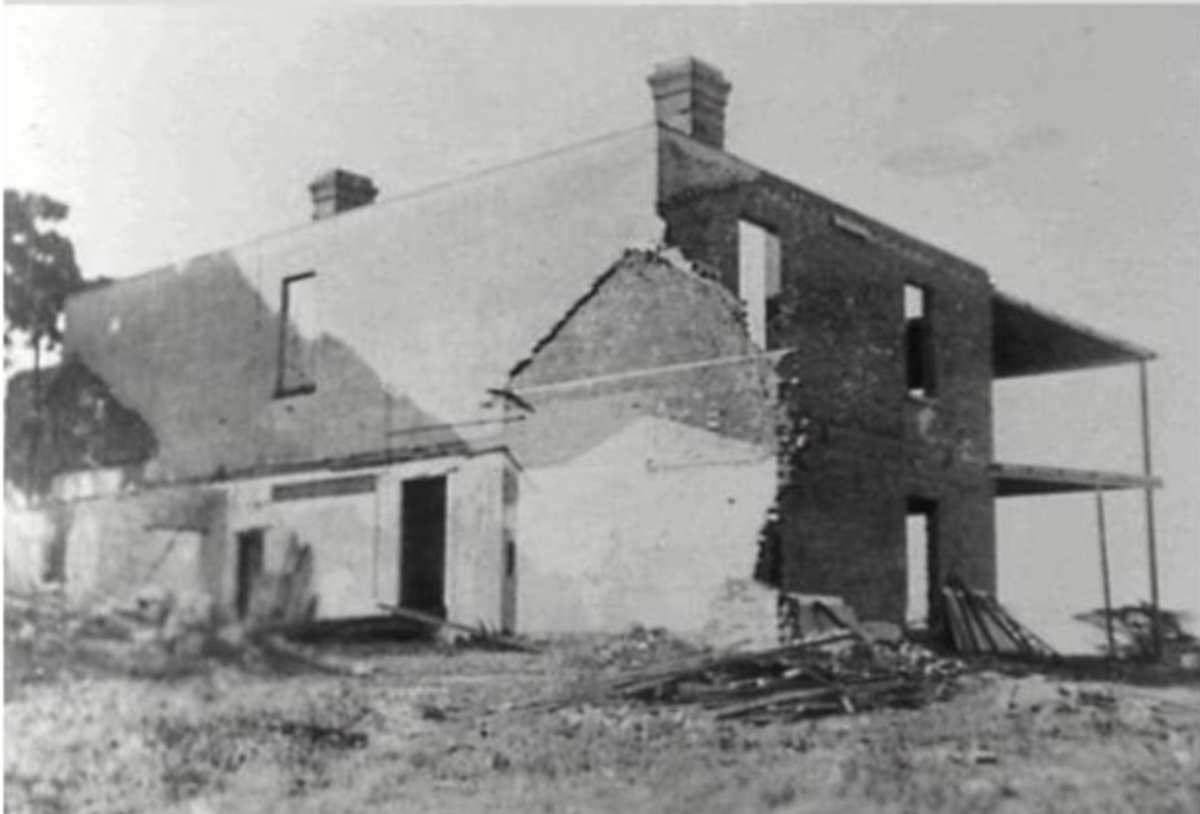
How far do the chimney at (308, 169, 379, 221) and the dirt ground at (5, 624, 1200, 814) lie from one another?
2573 mm

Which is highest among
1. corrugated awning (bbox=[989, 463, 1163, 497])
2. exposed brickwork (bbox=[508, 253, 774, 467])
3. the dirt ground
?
exposed brickwork (bbox=[508, 253, 774, 467])

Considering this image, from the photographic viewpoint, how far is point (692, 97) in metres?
8.28

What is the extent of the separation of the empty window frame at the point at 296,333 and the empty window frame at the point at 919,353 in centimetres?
364

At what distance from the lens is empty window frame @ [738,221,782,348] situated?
824 centimetres

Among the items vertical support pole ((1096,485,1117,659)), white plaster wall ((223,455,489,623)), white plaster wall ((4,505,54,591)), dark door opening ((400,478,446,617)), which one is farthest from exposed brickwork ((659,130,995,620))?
white plaster wall ((4,505,54,591))

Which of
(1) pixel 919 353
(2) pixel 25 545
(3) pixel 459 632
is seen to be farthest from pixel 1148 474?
(2) pixel 25 545

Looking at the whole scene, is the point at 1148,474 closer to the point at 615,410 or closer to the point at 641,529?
the point at 641,529

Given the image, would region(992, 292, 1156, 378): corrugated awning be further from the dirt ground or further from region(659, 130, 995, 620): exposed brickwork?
the dirt ground

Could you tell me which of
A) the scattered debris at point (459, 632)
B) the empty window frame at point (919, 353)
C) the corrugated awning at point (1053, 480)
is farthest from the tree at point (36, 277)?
the corrugated awning at point (1053, 480)

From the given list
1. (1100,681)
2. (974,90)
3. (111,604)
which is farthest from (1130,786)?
(111,604)

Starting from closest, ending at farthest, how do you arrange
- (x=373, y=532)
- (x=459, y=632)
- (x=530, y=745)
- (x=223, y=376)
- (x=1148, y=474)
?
(x=1148, y=474), (x=530, y=745), (x=459, y=632), (x=373, y=532), (x=223, y=376)

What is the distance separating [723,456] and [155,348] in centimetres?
418

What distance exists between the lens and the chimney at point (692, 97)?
8.27 metres

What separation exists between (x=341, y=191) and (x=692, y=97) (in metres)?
2.34
